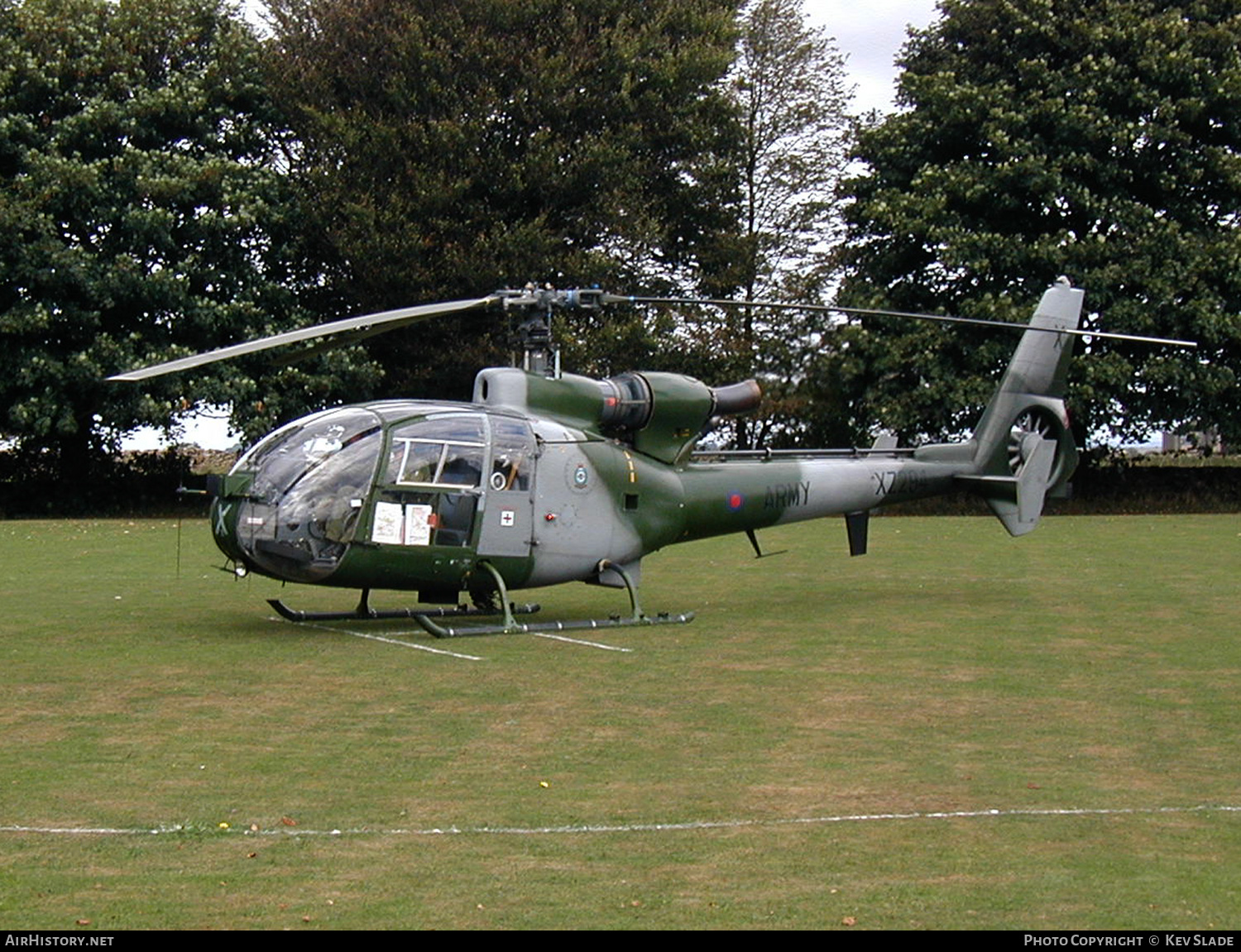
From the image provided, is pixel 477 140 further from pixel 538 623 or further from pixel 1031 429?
pixel 538 623

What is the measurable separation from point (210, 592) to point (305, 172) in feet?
58.8

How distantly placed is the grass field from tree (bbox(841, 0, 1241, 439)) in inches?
665

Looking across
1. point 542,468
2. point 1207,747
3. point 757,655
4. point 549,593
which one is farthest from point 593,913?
point 549,593

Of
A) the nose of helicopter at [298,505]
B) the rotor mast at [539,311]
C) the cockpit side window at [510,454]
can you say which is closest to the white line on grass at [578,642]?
the cockpit side window at [510,454]

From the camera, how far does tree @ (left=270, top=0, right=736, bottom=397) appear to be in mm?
33656

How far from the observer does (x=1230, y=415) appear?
1391 inches

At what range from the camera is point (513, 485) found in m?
14.8

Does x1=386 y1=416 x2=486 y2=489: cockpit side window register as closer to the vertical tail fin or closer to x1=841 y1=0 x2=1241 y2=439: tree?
the vertical tail fin

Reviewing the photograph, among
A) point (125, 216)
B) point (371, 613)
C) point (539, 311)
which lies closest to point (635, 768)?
point (539, 311)

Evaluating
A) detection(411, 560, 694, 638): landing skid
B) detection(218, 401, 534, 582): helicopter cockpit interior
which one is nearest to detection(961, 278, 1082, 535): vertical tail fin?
detection(411, 560, 694, 638): landing skid

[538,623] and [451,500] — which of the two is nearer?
[451,500]

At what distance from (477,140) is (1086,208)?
40.7 feet

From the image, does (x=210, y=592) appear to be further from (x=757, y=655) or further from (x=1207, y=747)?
(x=1207, y=747)

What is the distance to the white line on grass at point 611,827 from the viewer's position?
7848mm
